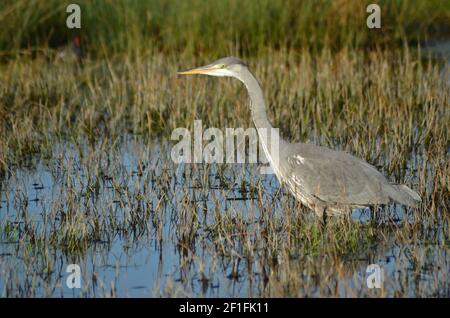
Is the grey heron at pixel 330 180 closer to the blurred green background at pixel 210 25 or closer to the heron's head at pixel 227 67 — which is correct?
the heron's head at pixel 227 67

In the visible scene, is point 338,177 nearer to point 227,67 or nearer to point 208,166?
point 227,67

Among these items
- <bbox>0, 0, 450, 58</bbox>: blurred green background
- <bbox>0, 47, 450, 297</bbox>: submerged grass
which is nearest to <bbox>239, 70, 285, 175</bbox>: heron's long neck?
<bbox>0, 47, 450, 297</bbox>: submerged grass

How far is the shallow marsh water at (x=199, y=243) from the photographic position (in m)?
5.07

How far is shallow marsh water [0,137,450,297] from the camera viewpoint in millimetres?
5066

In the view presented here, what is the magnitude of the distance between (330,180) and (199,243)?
3.75ft

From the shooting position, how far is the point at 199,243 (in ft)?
19.4

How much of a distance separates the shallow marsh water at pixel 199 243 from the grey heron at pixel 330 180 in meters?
0.16

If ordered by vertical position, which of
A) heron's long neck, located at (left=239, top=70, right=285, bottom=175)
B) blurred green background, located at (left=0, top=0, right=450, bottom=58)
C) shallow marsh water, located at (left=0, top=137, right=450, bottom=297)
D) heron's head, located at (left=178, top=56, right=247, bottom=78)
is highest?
blurred green background, located at (left=0, top=0, right=450, bottom=58)

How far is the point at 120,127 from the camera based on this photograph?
9539 mm

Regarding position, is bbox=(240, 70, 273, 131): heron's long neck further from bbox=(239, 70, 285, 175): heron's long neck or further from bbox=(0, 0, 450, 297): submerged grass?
bbox=(0, 0, 450, 297): submerged grass

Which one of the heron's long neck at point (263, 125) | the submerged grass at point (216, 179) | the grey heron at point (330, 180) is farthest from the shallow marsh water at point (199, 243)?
the heron's long neck at point (263, 125)

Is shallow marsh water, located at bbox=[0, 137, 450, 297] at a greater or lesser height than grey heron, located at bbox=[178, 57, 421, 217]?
lesser

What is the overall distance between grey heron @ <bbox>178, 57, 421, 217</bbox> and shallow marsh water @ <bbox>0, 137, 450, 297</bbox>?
16 cm
